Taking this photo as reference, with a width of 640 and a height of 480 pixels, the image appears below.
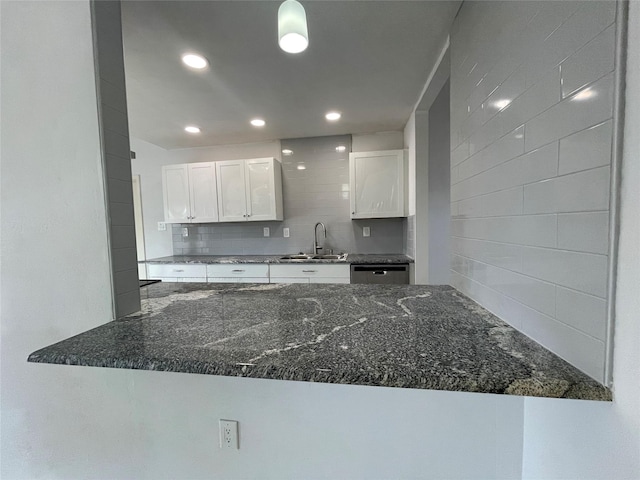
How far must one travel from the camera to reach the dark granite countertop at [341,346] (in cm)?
56

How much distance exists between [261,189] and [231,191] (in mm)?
390

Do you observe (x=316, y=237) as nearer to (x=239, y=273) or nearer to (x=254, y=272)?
(x=254, y=272)

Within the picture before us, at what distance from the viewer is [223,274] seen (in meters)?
3.00

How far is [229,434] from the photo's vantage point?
1056 mm

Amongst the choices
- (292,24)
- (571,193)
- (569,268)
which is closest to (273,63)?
(292,24)

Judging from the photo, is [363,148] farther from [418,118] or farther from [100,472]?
[100,472]

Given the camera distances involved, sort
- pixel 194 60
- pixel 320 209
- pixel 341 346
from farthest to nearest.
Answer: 1. pixel 320 209
2. pixel 194 60
3. pixel 341 346

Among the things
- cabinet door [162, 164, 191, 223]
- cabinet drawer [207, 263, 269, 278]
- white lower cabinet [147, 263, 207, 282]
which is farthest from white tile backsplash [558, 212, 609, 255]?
cabinet door [162, 164, 191, 223]

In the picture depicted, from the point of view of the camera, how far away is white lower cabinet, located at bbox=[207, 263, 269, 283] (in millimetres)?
2914

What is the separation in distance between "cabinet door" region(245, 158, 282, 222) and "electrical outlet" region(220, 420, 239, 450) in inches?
93.1

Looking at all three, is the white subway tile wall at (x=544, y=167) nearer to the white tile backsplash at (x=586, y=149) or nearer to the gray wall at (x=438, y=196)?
the white tile backsplash at (x=586, y=149)

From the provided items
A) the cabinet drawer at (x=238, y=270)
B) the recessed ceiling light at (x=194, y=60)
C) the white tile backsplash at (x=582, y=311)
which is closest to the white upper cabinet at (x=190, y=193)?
the cabinet drawer at (x=238, y=270)

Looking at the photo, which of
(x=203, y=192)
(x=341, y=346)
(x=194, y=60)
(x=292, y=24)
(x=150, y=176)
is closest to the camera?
(x=341, y=346)

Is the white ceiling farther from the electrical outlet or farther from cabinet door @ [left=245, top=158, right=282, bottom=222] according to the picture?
the electrical outlet
